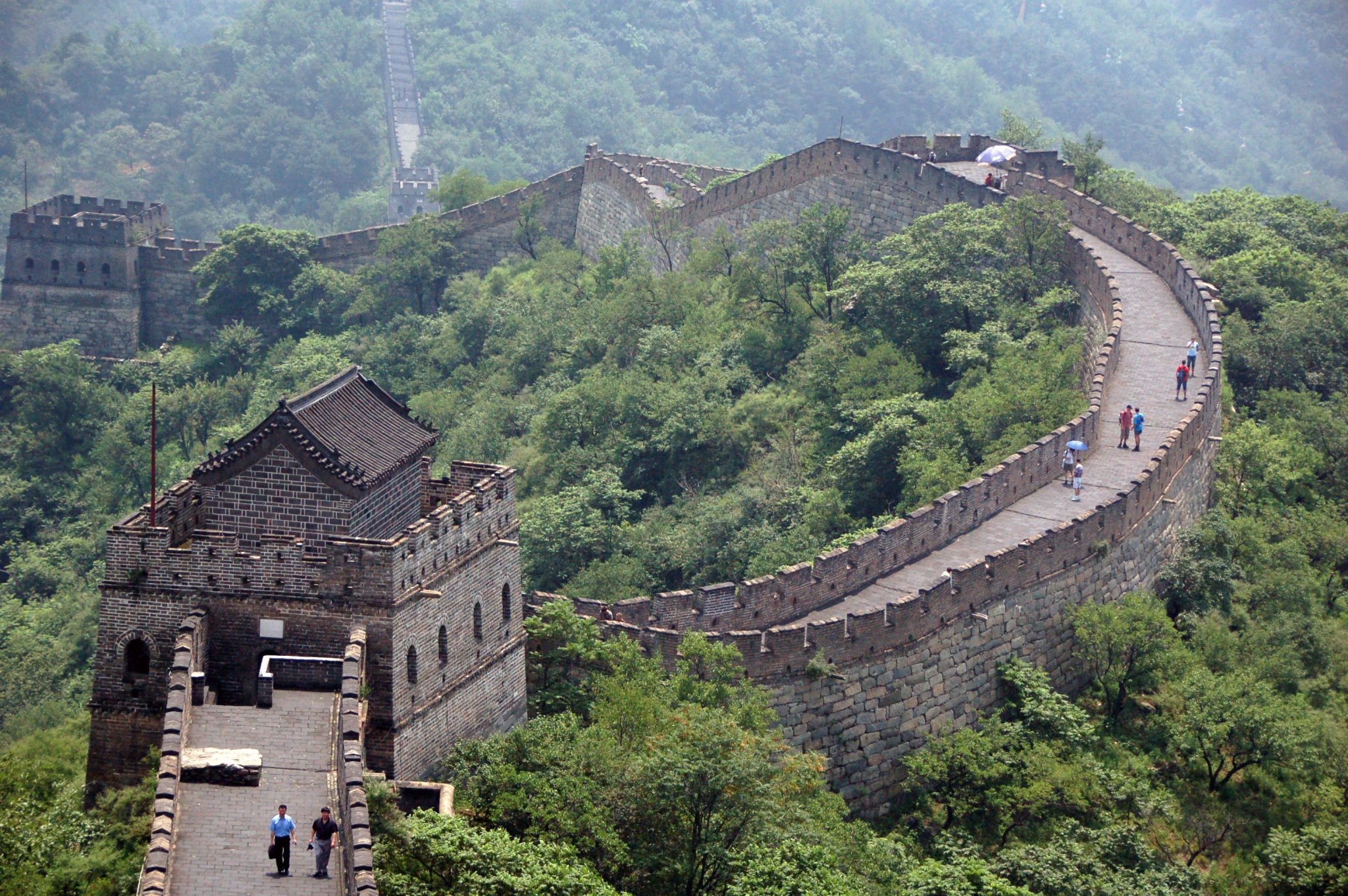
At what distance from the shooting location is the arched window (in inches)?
1041

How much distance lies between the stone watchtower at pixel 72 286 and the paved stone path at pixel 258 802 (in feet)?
147

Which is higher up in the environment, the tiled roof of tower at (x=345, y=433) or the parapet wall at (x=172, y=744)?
the tiled roof of tower at (x=345, y=433)

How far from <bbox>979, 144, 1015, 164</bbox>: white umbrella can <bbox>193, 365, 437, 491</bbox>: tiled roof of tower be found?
92.4 ft

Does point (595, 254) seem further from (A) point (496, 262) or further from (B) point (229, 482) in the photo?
(B) point (229, 482)

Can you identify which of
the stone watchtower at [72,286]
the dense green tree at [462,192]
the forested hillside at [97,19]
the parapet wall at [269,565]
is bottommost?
the parapet wall at [269,565]

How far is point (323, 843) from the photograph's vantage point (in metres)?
22.1

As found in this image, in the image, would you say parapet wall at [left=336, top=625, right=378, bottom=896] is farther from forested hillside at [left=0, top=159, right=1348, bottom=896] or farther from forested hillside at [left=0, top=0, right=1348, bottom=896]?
forested hillside at [left=0, top=159, right=1348, bottom=896]

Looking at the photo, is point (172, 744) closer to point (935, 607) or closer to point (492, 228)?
point (935, 607)

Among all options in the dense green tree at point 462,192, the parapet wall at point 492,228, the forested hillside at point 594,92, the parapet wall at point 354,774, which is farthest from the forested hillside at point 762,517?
the forested hillside at point 594,92

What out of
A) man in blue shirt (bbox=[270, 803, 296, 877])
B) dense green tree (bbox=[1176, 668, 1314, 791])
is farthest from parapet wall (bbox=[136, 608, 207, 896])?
dense green tree (bbox=[1176, 668, 1314, 791])

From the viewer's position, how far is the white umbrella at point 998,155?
55344 mm

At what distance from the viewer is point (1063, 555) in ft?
113

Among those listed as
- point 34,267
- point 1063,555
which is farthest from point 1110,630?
point 34,267

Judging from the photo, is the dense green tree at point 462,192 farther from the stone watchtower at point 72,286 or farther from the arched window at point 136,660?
the arched window at point 136,660
